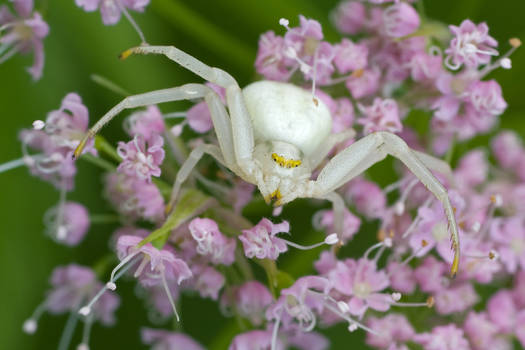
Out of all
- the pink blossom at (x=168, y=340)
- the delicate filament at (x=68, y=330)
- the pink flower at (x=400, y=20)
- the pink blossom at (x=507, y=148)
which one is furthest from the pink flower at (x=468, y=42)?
the delicate filament at (x=68, y=330)

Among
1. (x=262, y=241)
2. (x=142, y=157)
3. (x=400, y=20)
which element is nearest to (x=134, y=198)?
(x=142, y=157)

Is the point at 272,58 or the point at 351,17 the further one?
the point at 351,17

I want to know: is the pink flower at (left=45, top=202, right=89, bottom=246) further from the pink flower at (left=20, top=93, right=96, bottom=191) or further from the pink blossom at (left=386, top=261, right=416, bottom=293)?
the pink blossom at (left=386, top=261, right=416, bottom=293)

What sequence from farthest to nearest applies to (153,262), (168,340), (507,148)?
(507,148) < (168,340) < (153,262)

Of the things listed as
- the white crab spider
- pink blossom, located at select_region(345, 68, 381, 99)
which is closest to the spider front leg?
the white crab spider

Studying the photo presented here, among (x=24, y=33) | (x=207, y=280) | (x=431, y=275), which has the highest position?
(x=24, y=33)

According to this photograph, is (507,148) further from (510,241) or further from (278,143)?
(278,143)
